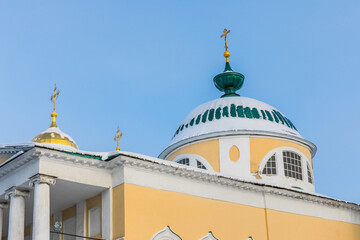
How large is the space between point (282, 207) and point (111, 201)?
534 centimetres

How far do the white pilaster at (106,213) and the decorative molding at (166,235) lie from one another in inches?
43.1

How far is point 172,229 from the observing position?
56.2 ft

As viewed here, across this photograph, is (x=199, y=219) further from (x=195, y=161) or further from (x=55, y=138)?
(x=55, y=138)

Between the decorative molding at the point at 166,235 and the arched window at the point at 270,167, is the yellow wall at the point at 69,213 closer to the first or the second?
the decorative molding at the point at 166,235

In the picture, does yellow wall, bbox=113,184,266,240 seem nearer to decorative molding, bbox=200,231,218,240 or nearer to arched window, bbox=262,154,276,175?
decorative molding, bbox=200,231,218,240

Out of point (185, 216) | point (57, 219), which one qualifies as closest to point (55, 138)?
point (57, 219)

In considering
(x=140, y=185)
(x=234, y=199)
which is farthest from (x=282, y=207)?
(x=140, y=185)

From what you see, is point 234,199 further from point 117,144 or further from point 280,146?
point 117,144

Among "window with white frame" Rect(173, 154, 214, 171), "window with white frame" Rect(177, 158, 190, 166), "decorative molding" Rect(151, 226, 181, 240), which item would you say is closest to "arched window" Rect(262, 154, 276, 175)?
"window with white frame" Rect(173, 154, 214, 171)

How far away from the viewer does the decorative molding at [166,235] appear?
16.8m

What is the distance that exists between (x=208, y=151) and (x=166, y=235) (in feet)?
22.2

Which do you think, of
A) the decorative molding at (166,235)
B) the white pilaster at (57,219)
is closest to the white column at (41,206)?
the decorative molding at (166,235)

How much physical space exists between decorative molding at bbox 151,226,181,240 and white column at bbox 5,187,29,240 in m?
3.13

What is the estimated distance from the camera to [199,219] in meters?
17.8
